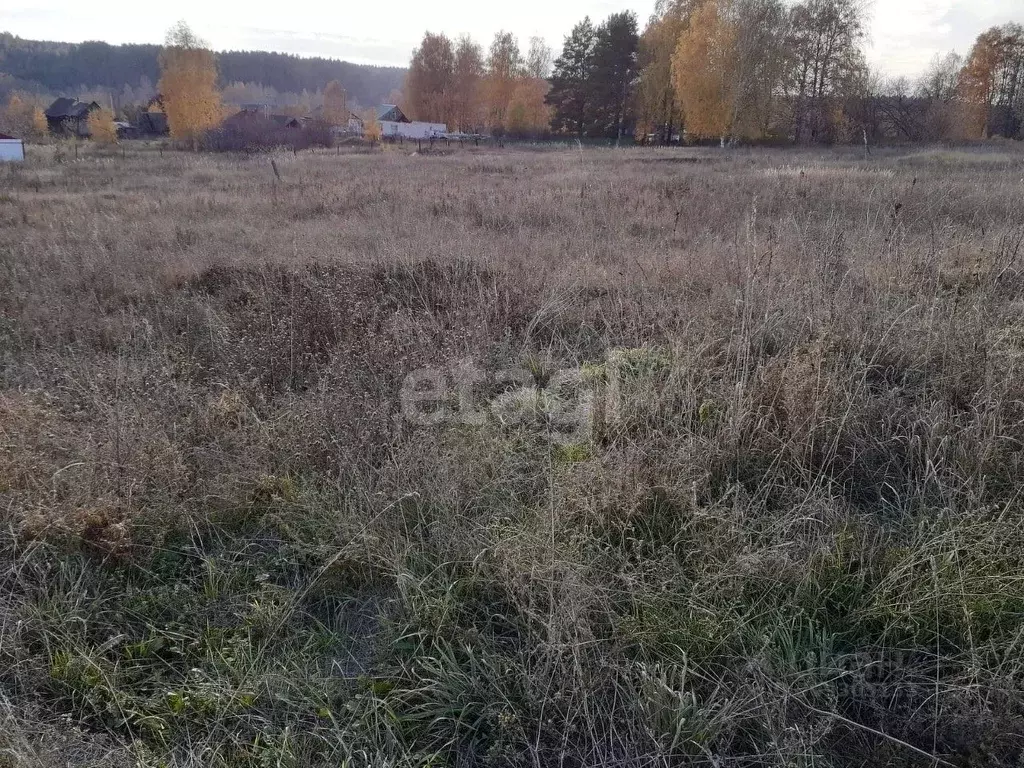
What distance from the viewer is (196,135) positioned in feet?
135

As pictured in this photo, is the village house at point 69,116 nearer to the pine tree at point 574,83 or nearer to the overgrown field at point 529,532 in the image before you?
the pine tree at point 574,83

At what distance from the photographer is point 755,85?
1225 inches

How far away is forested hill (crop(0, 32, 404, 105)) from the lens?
123 metres

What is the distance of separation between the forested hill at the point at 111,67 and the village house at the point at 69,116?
51.7 meters

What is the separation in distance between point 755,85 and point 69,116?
6376 cm

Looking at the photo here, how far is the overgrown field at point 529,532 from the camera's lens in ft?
6.41

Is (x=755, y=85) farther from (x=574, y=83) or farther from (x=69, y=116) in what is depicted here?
(x=69, y=116)

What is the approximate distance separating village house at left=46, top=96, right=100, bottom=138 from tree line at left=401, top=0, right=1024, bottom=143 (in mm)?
41518

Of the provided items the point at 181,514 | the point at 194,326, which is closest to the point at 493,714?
the point at 181,514

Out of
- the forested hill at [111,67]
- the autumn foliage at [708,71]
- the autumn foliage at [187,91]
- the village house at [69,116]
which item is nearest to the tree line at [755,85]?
the autumn foliage at [708,71]

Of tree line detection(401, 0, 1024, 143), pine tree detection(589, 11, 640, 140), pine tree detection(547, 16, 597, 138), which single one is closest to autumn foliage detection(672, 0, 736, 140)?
tree line detection(401, 0, 1024, 143)

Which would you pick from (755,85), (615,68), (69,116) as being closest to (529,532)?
(755,85)

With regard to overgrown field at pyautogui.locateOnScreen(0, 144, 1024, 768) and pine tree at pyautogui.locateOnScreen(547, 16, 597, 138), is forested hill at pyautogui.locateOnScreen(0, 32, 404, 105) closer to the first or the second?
pine tree at pyautogui.locateOnScreen(547, 16, 597, 138)

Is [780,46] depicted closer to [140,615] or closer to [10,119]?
[140,615]
